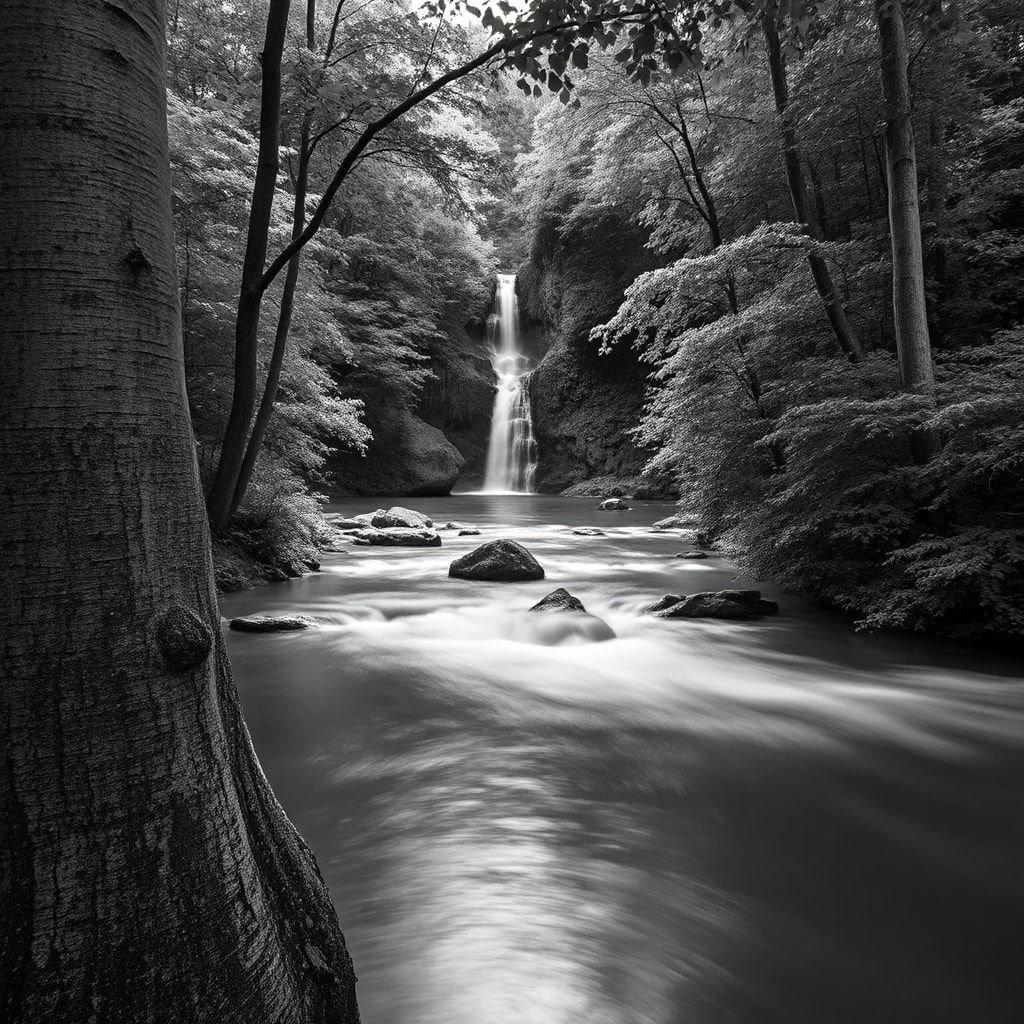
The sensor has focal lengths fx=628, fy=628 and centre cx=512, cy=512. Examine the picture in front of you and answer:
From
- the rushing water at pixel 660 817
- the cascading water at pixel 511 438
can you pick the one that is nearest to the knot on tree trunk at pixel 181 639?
the rushing water at pixel 660 817

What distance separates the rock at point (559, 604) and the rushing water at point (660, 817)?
1.74ft

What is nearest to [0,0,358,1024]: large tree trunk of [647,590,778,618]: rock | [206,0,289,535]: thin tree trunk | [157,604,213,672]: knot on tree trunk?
[157,604,213,672]: knot on tree trunk

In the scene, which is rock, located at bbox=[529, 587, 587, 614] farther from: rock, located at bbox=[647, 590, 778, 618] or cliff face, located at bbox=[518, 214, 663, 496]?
cliff face, located at bbox=[518, 214, 663, 496]

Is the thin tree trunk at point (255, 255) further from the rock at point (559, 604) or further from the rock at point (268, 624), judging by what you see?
the rock at point (559, 604)

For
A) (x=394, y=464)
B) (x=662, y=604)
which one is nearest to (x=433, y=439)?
(x=394, y=464)

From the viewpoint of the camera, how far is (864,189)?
9367 millimetres

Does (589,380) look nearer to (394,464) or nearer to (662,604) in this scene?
(394,464)

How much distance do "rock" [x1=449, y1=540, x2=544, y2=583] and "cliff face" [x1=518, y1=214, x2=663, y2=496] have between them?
55.6 ft

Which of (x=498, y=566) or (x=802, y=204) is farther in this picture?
(x=498, y=566)

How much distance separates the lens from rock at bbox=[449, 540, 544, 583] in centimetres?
878

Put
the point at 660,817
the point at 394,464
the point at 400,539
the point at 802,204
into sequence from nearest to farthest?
the point at 660,817, the point at 802,204, the point at 400,539, the point at 394,464

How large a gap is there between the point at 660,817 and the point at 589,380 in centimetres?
2594

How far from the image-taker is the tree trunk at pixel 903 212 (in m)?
5.88

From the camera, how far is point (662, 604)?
7164mm
